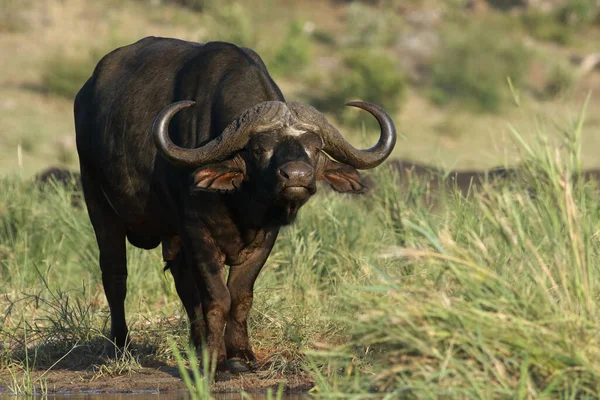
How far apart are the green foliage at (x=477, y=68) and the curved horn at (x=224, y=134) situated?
22225 mm

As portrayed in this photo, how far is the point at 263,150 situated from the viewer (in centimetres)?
614

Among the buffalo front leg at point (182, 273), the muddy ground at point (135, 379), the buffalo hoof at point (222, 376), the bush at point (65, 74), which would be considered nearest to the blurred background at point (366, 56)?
the bush at point (65, 74)

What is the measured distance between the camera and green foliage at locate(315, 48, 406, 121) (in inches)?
1043

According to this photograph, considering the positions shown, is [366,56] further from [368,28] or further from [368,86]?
[368,28]

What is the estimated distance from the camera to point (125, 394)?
6.38 meters

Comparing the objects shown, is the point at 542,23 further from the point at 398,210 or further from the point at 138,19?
the point at 398,210

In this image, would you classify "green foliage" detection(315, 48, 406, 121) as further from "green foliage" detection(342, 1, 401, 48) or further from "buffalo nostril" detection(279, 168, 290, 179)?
"buffalo nostril" detection(279, 168, 290, 179)

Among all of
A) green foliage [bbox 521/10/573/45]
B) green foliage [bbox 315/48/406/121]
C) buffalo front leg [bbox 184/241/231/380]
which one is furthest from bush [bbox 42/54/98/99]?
buffalo front leg [bbox 184/241/231/380]

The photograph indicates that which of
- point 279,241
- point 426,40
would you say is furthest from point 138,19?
point 279,241

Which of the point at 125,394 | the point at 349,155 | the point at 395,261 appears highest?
the point at 349,155

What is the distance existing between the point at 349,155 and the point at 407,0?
113ft

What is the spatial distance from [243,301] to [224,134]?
1.05 meters

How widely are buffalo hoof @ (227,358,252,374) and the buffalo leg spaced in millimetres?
1237

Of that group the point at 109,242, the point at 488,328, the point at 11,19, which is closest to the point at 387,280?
the point at 488,328
